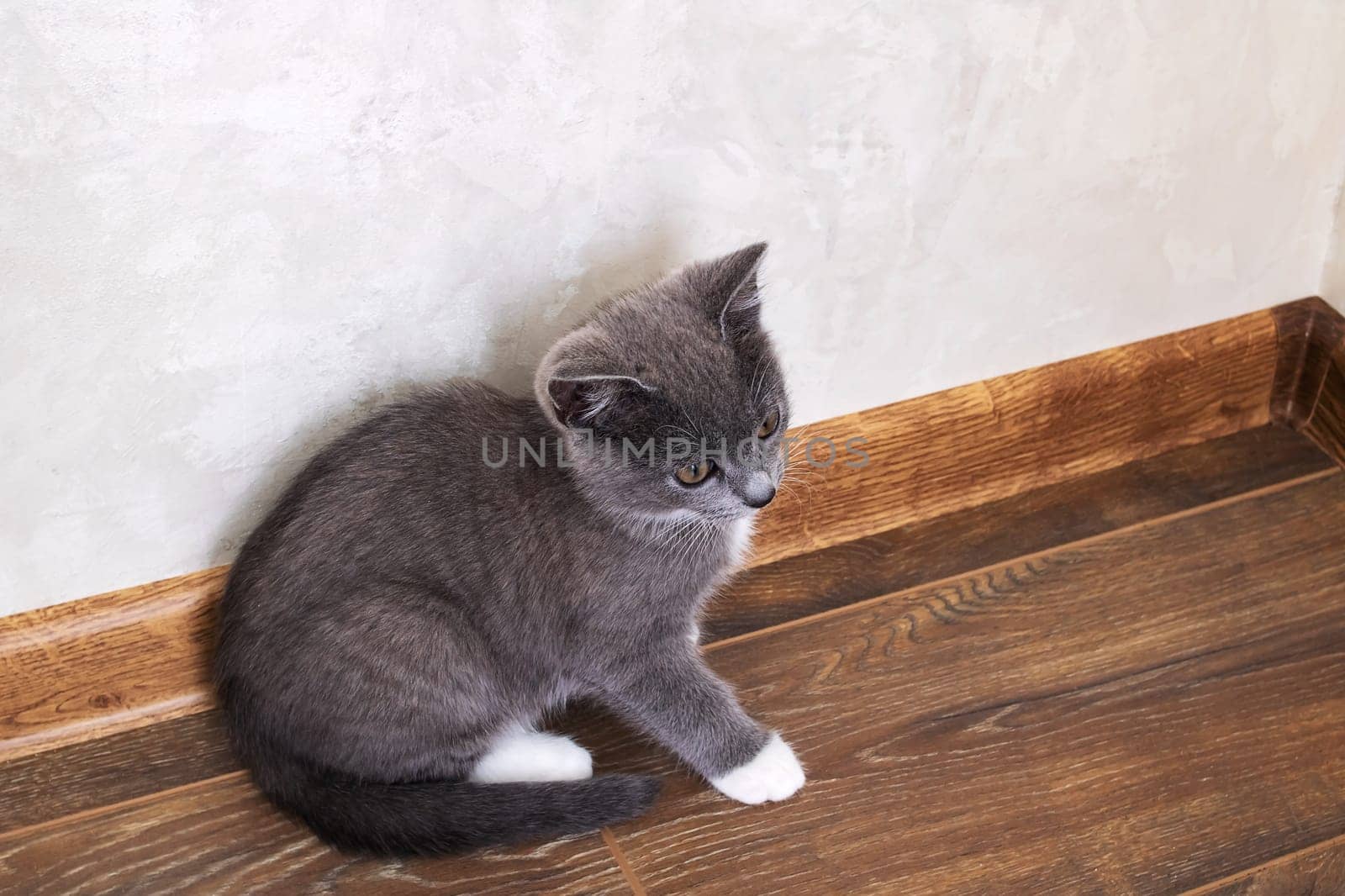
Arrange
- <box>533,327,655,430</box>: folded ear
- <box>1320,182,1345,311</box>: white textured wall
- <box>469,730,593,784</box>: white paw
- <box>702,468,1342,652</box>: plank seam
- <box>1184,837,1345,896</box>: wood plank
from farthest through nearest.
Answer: <box>1320,182,1345,311</box>: white textured wall
<box>702,468,1342,652</box>: plank seam
<box>469,730,593,784</box>: white paw
<box>1184,837,1345,896</box>: wood plank
<box>533,327,655,430</box>: folded ear

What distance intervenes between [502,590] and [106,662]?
492 millimetres

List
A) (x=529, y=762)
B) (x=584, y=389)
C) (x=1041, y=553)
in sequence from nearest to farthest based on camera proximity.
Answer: (x=584, y=389), (x=529, y=762), (x=1041, y=553)

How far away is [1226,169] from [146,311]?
1.27m

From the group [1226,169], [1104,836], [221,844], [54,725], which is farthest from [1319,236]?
[54,725]

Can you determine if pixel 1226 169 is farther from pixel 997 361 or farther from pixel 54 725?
pixel 54 725

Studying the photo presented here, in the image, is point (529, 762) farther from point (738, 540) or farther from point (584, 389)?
point (584, 389)

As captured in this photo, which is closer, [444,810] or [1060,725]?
[444,810]

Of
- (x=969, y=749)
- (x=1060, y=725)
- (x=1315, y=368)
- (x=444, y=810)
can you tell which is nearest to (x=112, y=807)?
(x=444, y=810)

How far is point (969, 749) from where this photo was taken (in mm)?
1288

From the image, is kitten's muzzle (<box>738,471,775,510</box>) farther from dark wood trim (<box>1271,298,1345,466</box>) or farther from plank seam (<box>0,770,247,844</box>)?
dark wood trim (<box>1271,298,1345,466</box>)

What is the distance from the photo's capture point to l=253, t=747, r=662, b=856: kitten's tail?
1.15 meters

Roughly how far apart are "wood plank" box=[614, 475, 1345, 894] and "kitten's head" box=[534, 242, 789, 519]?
0.33 m

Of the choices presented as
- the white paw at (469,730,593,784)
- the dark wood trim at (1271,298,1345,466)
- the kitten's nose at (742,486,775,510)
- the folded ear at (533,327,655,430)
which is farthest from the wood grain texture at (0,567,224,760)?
the dark wood trim at (1271,298,1345,466)

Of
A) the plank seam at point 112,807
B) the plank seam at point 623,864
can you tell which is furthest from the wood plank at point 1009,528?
the plank seam at point 112,807
